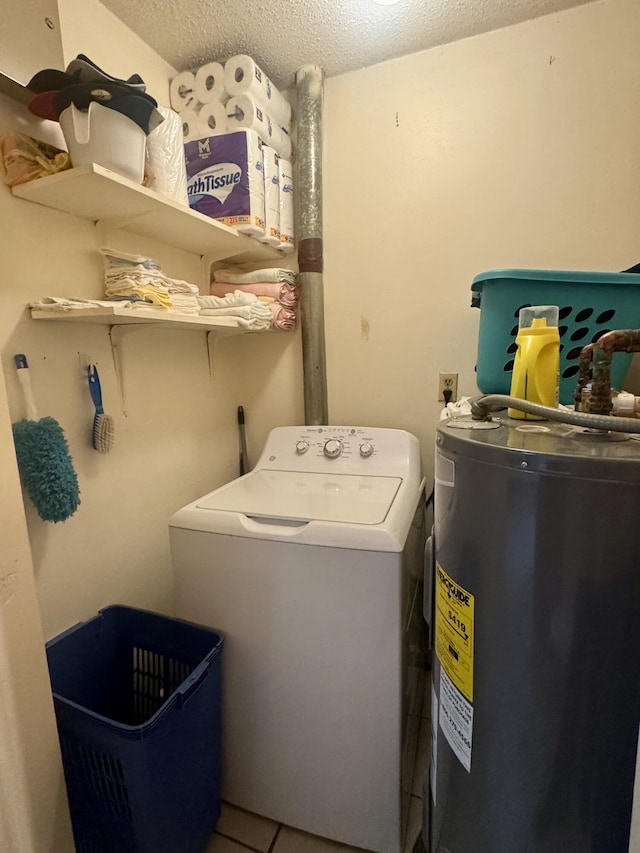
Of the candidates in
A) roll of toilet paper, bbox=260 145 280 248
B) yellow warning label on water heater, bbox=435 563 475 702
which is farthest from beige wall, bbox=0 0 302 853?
yellow warning label on water heater, bbox=435 563 475 702

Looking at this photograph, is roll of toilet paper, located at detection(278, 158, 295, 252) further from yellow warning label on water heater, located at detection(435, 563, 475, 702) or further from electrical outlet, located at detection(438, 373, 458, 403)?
yellow warning label on water heater, located at detection(435, 563, 475, 702)

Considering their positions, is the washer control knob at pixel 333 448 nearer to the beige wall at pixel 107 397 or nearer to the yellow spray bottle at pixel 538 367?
the beige wall at pixel 107 397

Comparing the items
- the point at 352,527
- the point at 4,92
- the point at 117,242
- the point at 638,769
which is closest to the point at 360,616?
the point at 352,527

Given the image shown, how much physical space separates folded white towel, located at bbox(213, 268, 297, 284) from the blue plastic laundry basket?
1213 millimetres

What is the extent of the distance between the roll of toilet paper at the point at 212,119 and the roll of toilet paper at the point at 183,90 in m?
0.06

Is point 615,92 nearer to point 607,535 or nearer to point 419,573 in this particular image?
point 607,535

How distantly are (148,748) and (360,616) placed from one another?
0.51 m

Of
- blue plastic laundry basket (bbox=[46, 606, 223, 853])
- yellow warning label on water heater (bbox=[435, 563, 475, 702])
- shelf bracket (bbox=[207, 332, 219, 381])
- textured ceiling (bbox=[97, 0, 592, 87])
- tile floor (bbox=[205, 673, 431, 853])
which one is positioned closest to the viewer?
yellow warning label on water heater (bbox=[435, 563, 475, 702])

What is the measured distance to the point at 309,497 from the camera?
3.93ft

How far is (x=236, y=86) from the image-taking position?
138 cm

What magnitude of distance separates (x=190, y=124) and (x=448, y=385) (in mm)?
1329

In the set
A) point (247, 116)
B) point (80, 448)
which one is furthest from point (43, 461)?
point (247, 116)

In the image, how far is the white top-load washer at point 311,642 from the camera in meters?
0.95

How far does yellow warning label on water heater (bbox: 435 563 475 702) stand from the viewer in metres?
0.63
